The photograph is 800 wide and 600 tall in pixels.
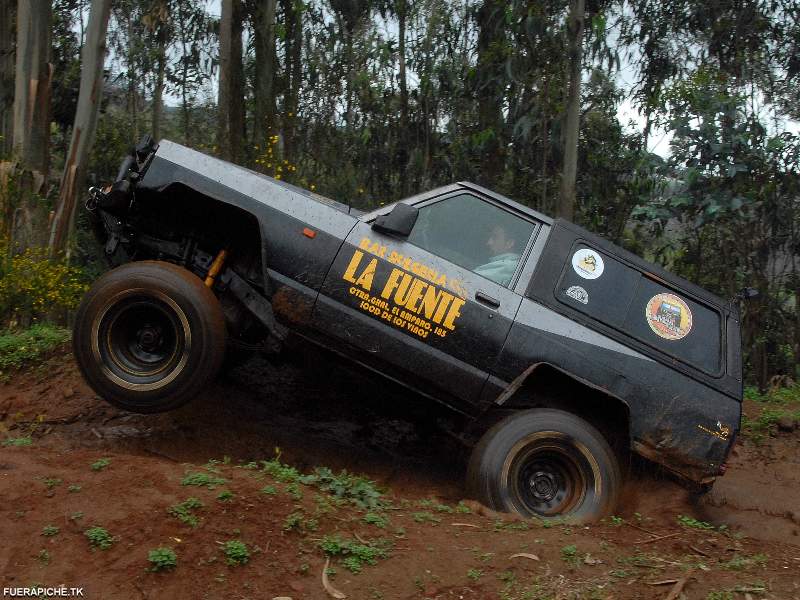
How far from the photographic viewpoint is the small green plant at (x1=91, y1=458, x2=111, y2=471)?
14.8ft

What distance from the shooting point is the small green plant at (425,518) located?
4566mm

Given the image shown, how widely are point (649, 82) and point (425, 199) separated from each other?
10702 mm

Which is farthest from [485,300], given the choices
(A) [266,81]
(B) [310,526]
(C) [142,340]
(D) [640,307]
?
(A) [266,81]

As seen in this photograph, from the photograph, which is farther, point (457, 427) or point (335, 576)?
point (457, 427)

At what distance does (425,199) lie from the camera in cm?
546

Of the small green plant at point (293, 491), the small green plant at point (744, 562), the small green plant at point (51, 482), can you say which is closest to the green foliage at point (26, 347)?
the small green plant at point (51, 482)

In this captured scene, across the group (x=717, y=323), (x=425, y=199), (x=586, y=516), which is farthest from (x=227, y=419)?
(x=717, y=323)

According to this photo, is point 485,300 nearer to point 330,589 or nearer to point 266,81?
point 330,589

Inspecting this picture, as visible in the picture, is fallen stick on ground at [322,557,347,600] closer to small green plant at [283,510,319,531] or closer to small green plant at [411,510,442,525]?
small green plant at [283,510,319,531]

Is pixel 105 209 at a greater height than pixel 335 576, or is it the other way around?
pixel 105 209

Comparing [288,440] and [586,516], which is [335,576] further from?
[288,440]

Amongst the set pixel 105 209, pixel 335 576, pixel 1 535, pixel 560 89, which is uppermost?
pixel 560 89

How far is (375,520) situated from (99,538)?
1306 millimetres

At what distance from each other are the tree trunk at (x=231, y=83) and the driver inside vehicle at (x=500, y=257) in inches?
405
